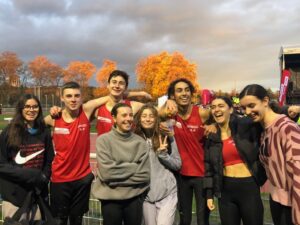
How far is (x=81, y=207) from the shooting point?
4.81 m

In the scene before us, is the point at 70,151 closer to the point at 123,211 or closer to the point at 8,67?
the point at 123,211

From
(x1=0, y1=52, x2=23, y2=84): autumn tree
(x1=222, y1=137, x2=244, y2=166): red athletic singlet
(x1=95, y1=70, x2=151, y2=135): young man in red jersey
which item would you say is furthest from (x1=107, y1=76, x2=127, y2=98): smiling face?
(x1=0, y1=52, x2=23, y2=84): autumn tree

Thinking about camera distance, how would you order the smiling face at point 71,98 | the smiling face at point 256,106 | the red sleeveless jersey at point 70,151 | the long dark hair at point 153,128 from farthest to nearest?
the smiling face at point 71,98
the red sleeveless jersey at point 70,151
the long dark hair at point 153,128
the smiling face at point 256,106

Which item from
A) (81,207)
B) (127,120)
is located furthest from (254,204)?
(81,207)

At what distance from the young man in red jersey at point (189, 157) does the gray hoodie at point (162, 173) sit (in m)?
0.32

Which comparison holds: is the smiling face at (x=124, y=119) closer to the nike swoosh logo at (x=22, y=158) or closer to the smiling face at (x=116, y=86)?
the smiling face at (x=116, y=86)

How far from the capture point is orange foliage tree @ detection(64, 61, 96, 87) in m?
63.8

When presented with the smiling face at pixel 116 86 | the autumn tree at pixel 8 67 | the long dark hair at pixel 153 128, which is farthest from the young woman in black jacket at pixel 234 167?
the autumn tree at pixel 8 67

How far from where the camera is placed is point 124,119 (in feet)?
14.2

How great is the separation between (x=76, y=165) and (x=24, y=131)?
77cm

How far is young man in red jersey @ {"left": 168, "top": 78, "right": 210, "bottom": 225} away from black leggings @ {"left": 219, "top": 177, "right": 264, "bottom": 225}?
→ 1.67ft

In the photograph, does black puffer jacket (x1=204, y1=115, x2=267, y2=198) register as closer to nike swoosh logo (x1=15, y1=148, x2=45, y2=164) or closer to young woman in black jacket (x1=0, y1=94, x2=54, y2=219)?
young woman in black jacket (x1=0, y1=94, x2=54, y2=219)

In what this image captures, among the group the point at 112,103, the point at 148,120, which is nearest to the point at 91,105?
the point at 112,103

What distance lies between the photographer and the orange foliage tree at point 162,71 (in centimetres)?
5694
